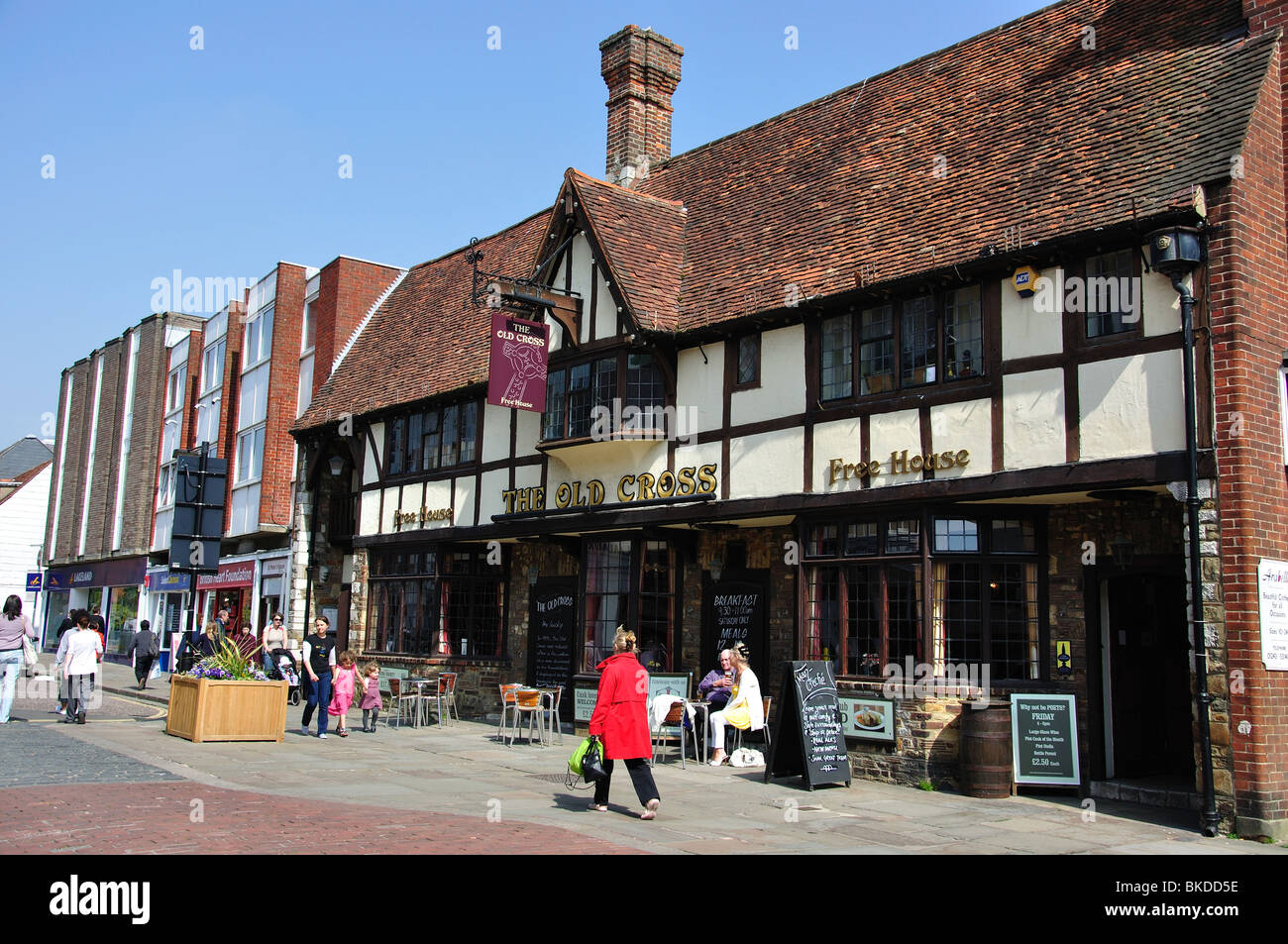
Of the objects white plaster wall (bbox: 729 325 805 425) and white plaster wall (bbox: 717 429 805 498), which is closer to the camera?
white plaster wall (bbox: 717 429 805 498)

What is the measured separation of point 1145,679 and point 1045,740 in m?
1.81

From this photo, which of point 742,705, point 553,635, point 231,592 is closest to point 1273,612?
point 742,705

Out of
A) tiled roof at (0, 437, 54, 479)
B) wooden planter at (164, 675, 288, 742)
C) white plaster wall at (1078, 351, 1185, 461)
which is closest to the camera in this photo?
white plaster wall at (1078, 351, 1185, 461)

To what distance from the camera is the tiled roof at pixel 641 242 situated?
56.1 ft

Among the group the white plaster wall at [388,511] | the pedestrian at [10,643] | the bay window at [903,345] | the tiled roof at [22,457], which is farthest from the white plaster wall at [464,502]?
the tiled roof at [22,457]

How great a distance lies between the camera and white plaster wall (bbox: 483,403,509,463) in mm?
20297

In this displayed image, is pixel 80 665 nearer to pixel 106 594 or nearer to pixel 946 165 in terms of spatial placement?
pixel 946 165

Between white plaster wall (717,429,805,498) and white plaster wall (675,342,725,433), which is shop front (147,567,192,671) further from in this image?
white plaster wall (717,429,805,498)

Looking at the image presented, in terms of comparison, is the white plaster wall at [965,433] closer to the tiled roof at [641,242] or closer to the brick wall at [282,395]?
the tiled roof at [641,242]

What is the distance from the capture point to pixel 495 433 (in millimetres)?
20578

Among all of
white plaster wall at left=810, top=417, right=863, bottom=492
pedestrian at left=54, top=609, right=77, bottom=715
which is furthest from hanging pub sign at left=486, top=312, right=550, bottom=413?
pedestrian at left=54, top=609, right=77, bottom=715

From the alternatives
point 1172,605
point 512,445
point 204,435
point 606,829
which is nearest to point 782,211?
point 512,445

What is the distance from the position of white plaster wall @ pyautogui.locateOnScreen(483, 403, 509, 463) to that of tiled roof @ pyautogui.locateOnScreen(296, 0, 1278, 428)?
0.85 meters

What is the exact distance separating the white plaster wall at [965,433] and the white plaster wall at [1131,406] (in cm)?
115
